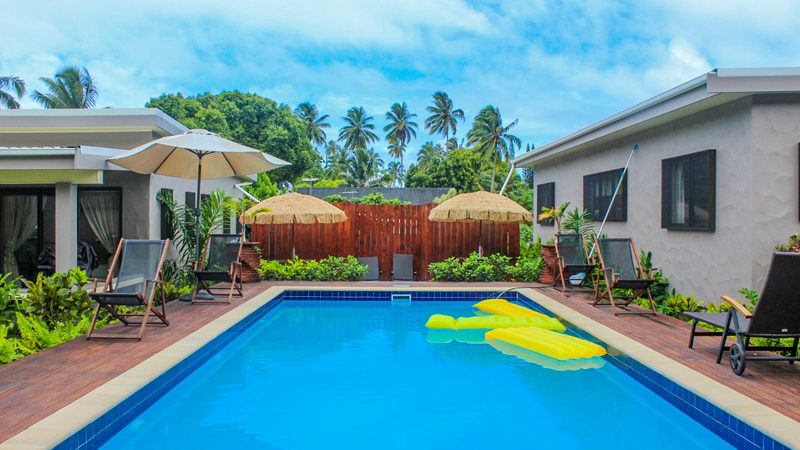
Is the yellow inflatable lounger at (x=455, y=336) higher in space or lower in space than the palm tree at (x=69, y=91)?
lower

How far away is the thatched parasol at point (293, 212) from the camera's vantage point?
428 inches

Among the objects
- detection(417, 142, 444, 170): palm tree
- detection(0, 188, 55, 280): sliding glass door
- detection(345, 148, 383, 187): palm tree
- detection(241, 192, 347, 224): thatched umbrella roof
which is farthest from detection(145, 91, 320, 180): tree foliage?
detection(417, 142, 444, 170): palm tree

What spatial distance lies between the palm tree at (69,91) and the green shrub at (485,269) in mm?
37175

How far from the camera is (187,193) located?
11.2 meters

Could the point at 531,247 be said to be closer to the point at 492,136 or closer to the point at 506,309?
the point at 506,309

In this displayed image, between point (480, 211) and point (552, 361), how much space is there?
18.0 ft

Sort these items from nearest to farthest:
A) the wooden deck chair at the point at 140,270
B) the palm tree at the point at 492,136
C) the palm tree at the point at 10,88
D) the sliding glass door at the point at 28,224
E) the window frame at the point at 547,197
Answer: the wooden deck chair at the point at 140,270 → the sliding glass door at the point at 28,224 → the window frame at the point at 547,197 → the palm tree at the point at 10,88 → the palm tree at the point at 492,136

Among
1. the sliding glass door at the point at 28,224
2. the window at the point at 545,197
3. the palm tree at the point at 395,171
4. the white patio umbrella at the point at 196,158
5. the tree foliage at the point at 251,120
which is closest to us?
the white patio umbrella at the point at 196,158

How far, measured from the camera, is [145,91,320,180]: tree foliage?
33375 mm

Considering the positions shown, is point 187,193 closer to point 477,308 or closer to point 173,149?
point 173,149

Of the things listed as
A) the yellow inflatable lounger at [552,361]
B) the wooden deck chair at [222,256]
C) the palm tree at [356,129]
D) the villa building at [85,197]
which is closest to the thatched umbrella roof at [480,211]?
the wooden deck chair at [222,256]

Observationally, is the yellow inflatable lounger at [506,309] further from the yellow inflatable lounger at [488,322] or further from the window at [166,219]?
the window at [166,219]

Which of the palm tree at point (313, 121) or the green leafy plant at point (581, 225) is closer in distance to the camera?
the green leafy plant at point (581, 225)

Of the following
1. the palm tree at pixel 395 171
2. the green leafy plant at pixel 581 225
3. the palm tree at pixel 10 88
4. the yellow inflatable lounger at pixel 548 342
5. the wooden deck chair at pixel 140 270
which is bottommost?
the yellow inflatable lounger at pixel 548 342
